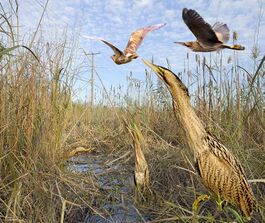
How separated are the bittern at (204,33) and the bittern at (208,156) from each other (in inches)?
11.2

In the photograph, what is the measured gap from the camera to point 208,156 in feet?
4.38

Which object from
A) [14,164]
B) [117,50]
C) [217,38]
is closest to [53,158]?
[14,164]

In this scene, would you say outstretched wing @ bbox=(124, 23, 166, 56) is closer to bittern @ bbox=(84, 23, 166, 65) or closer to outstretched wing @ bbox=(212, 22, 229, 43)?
bittern @ bbox=(84, 23, 166, 65)

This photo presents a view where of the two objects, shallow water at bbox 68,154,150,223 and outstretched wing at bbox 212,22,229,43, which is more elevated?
outstretched wing at bbox 212,22,229,43

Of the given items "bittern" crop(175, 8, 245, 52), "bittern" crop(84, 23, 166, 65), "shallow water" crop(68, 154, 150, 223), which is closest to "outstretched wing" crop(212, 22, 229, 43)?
"bittern" crop(175, 8, 245, 52)

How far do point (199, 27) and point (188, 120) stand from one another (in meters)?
0.46

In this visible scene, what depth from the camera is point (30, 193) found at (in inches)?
72.7

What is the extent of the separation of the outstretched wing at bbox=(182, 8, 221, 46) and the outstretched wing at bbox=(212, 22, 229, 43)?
0.02 metres

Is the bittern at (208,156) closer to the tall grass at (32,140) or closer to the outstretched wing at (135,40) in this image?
the outstretched wing at (135,40)

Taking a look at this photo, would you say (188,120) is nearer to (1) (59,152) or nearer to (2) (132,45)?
(2) (132,45)

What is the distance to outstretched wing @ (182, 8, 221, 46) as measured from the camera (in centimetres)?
91

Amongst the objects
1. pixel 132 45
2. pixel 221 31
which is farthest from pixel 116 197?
pixel 221 31

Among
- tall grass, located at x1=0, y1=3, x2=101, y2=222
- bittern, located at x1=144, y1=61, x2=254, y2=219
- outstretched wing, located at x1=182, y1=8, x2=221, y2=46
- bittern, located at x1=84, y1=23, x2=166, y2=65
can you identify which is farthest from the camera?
tall grass, located at x1=0, y1=3, x2=101, y2=222

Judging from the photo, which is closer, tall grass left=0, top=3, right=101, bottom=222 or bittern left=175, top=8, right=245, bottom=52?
bittern left=175, top=8, right=245, bottom=52
